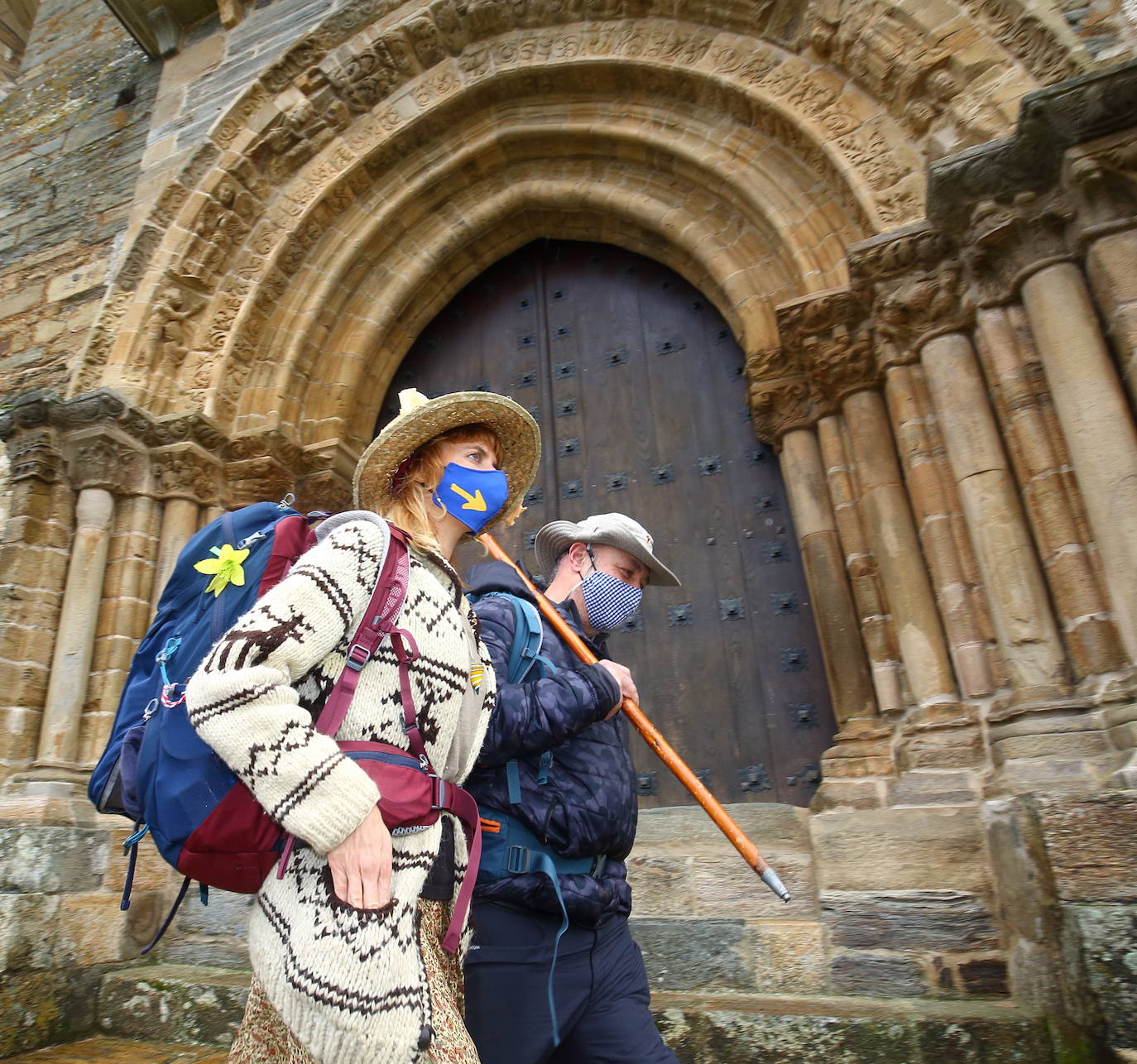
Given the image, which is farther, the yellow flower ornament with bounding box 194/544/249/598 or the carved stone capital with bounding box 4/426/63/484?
the carved stone capital with bounding box 4/426/63/484

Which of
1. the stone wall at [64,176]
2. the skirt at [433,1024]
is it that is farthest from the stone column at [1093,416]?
the stone wall at [64,176]

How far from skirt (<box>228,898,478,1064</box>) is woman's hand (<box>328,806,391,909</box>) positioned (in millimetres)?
192

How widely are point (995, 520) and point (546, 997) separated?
2421mm

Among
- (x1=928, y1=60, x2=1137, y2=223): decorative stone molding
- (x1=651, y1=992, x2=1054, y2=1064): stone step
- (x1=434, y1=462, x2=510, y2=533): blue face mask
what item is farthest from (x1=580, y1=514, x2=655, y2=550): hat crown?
(x1=928, y1=60, x2=1137, y2=223): decorative stone molding

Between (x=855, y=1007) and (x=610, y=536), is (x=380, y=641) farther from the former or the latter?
(x=855, y=1007)

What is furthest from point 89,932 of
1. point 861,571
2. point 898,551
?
point 898,551

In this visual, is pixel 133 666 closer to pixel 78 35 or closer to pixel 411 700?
pixel 411 700

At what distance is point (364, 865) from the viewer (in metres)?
1.12

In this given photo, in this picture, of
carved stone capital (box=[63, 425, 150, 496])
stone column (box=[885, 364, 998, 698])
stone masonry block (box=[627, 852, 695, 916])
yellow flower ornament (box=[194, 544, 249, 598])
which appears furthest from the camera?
carved stone capital (box=[63, 425, 150, 496])

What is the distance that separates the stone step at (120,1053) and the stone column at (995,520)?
312 centimetres

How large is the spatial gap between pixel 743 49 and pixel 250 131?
312cm

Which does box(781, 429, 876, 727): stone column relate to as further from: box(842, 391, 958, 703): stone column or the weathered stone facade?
A: box(842, 391, 958, 703): stone column

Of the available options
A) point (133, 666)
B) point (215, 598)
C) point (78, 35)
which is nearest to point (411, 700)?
point (215, 598)

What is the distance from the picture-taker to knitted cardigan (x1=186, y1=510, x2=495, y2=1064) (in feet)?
3.55
